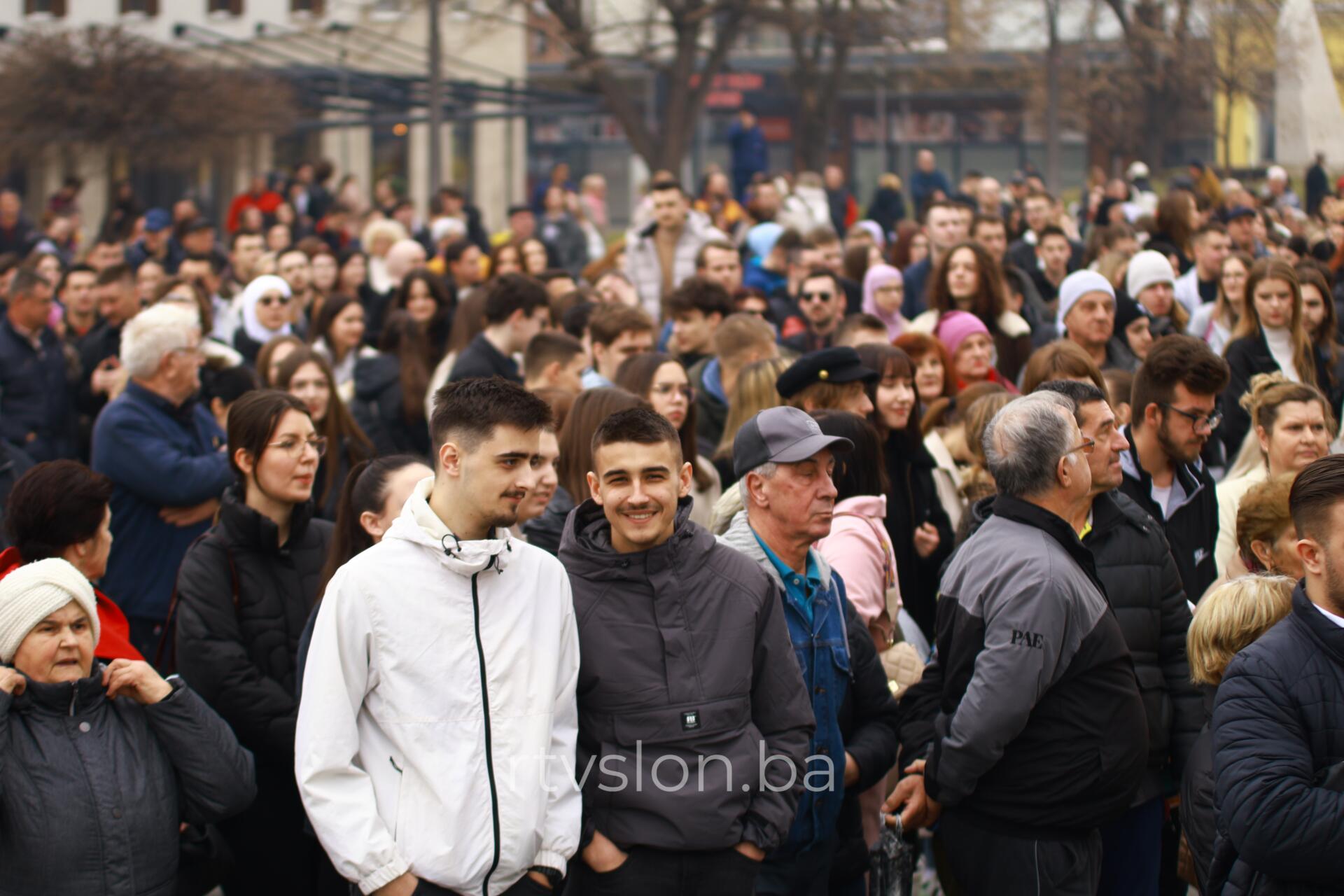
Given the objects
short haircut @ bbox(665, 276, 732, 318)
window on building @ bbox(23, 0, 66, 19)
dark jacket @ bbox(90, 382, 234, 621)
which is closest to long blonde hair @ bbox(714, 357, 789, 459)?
short haircut @ bbox(665, 276, 732, 318)

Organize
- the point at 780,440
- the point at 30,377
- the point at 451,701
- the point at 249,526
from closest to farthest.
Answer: the point at 451,701 < the point at 780,440 < the point at 249,526 < the point at 30,377

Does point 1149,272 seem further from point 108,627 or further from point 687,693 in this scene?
point 108,627

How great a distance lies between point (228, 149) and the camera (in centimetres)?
3064

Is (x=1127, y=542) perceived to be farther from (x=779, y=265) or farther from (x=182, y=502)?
(x=779, y=265)

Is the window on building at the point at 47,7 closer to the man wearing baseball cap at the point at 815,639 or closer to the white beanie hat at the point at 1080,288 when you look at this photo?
the white beanie hat at the point at 1080,288

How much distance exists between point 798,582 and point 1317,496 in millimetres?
1577

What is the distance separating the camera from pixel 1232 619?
4426 millimetres

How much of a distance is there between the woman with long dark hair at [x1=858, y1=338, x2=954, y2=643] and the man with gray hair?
1907 mm

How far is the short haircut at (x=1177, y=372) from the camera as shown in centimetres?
607

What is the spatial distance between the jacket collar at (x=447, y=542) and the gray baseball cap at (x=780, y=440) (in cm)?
96

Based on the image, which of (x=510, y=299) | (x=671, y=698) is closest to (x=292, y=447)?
(x=671, y=698)

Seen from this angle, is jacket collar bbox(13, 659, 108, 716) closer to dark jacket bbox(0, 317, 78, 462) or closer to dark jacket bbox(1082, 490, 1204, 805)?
dark jacket bbox(1082, 490, 1204, 805)

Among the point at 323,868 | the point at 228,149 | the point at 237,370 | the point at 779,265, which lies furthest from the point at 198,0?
the point at 323,868

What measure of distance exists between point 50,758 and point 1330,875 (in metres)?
3.33
